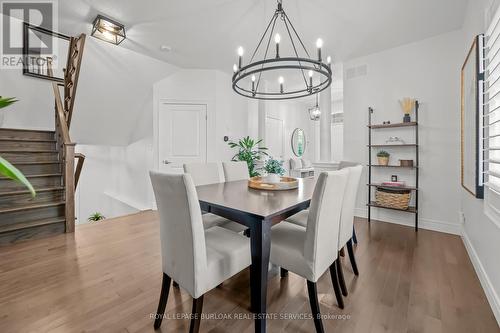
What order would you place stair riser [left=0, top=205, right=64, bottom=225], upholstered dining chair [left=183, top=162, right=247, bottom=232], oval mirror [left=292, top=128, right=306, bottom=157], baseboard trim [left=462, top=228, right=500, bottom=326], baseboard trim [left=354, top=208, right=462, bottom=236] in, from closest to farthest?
baseboard trim [left=462, top=228, right=500, bottom=326]
upholstered dining chair [left=183, top=162, right=247, bottom=232]
stair riser [left=0, top=205, right=64, bottom=225]
baseboard trim [left=354, top=208, right=462, bottom=236]
oval mirror [left=292, top=128, right=306, bottom=157]

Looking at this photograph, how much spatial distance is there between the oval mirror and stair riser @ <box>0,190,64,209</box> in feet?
18.9

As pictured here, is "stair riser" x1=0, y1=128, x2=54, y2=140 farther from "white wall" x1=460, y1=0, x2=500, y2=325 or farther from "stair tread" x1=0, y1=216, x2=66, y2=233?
"white wall" x1=460, y1=0, x2=500, y2=325

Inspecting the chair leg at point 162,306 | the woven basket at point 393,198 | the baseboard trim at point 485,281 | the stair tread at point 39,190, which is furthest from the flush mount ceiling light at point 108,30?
the baseboard trim at point 485,281

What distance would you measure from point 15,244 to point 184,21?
334 centimetres

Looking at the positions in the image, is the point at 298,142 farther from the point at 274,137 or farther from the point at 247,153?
the point at 247,153

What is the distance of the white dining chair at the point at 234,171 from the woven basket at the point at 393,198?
203 centimetres

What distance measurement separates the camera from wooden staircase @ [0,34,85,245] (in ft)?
9.49

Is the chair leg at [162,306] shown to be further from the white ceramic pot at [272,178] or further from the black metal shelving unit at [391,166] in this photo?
the black metal shelving unit at [391,166]

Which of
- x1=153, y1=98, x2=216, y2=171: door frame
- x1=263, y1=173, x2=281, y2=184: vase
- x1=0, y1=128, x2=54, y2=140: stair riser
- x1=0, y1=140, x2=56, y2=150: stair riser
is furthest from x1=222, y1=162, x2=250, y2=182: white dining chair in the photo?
x1=0, y1=128, x2=54, y2=140: stair riser

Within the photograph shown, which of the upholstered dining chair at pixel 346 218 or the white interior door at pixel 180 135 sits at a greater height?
the white interior door at pixel 180 135

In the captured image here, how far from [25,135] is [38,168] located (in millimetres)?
656

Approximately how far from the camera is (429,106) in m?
3.27

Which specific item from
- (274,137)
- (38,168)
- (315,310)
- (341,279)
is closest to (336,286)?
(341,279)

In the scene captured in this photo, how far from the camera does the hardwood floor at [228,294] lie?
1.53 m
